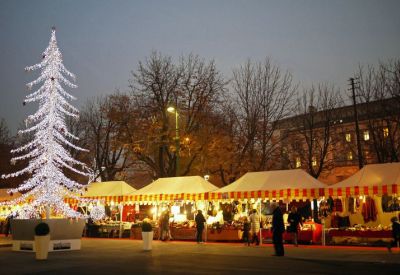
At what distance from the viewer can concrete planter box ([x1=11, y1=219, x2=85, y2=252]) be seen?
21.2m

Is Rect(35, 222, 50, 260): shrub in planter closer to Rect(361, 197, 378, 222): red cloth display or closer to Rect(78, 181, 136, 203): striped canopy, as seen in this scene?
Rect(78, 181, 136, 203): striped canopy

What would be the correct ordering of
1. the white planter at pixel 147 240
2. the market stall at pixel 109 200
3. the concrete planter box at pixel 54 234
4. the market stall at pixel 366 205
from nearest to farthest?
the market stall at pixel 366 205 < the white planter at pixel 147 240 < the concrete planter box at pixel 54 234 < the market stall at pixel 109 200

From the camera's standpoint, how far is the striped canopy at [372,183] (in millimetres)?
19656

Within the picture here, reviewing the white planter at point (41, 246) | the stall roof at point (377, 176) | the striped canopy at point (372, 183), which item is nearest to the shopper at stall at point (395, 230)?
the striped canopy at point (372, 183)

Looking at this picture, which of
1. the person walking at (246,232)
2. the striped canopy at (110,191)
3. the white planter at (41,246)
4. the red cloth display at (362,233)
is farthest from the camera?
the striped canopy at (110,191)

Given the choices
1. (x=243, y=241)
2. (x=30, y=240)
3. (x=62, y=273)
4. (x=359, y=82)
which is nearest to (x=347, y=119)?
(x=359, y=82)

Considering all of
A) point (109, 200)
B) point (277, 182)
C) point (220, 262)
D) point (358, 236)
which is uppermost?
point (277, 182)

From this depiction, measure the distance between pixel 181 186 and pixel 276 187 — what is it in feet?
21.2

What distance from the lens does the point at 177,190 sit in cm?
2684

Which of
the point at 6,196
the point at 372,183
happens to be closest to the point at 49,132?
the point at 372,183

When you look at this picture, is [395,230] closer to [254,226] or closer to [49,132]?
[254,226]

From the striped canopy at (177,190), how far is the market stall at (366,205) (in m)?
6.87

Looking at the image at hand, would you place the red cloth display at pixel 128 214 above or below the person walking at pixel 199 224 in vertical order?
above

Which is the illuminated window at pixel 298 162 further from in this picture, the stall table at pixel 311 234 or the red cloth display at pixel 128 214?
the stall table at pixel 311 234
